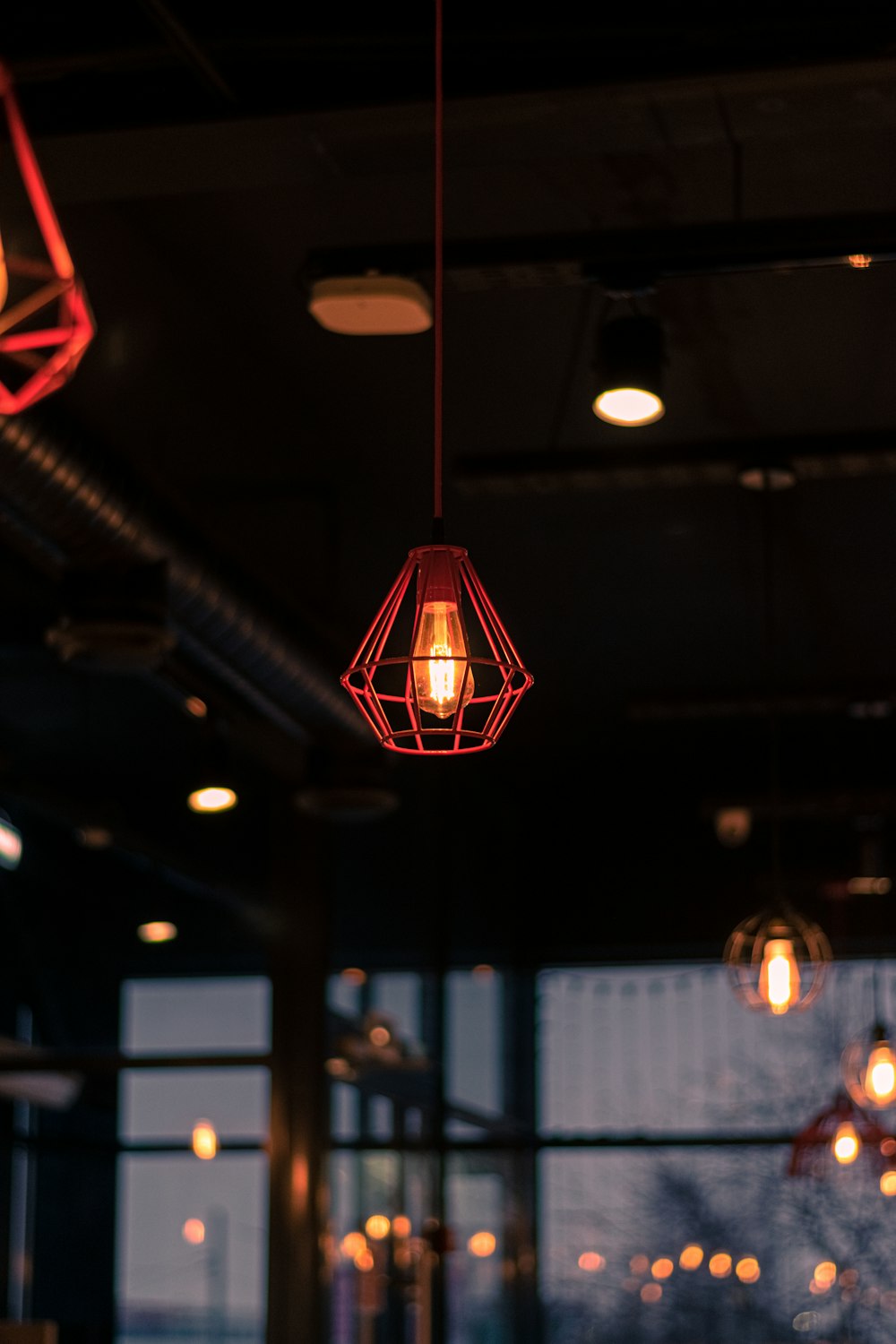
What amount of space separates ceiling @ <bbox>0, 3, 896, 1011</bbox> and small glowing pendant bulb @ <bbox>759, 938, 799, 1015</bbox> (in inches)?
41.4

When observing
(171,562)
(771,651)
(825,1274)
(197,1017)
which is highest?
(771,651)

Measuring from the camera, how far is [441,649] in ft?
5.81

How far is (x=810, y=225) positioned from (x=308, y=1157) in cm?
516

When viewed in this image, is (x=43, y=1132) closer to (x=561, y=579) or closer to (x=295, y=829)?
(x=295, y=829)

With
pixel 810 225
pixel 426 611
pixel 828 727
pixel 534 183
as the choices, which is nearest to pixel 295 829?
pixel 828 727

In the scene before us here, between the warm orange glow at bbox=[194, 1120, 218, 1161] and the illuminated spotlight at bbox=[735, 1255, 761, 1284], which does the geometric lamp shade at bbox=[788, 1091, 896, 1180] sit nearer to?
the illuminated spotlight at bbox=[735, 1255, 761, 1284]

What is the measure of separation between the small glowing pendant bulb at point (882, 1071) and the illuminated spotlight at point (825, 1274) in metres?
3.05

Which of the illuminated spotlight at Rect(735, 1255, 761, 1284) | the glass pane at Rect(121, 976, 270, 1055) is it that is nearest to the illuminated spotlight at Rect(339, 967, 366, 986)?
the glass pane at Rect(121, 976, 270, 1055)

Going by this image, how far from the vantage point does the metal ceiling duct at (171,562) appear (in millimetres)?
3789

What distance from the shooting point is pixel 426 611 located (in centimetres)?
179

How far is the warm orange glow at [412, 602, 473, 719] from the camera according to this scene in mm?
1744

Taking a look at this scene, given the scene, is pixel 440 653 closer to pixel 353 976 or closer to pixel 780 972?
pixel 780 972

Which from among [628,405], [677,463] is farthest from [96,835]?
[628,405]

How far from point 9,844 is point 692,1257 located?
13.4 feet
